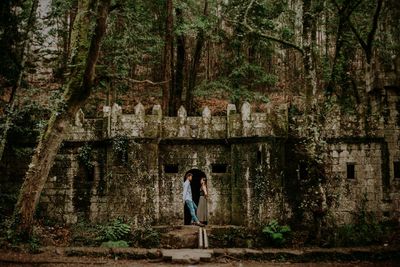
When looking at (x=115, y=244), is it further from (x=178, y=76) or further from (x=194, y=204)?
(x=178, y=76)

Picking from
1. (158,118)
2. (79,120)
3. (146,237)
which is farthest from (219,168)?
(79,120)

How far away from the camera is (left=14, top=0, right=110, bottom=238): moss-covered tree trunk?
37.2 ft

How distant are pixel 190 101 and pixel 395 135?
10.3 m

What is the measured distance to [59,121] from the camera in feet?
38.4

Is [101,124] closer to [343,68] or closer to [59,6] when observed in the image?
[59,6]

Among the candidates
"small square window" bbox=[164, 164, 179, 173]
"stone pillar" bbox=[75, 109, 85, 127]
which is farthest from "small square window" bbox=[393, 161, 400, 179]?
"stone pillar" bbox=[75, 109, 85, 127]

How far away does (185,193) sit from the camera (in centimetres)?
1395

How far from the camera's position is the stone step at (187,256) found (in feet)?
36.5

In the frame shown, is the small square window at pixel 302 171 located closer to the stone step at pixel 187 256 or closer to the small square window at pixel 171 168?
the small square window at pixel 171 168

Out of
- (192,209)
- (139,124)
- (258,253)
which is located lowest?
(258,253)

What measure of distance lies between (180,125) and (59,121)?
14.2ft

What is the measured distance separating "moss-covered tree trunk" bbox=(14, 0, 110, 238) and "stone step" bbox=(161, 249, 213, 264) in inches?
157

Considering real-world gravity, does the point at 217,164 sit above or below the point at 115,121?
below

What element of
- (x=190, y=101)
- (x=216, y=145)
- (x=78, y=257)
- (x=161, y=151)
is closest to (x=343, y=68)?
(x=190, y=101)
